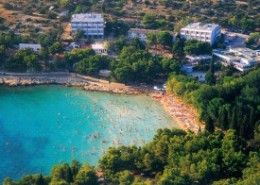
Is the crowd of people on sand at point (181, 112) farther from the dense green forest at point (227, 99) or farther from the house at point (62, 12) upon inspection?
the house at point (62, 12)

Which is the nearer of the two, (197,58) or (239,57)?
(239,57)

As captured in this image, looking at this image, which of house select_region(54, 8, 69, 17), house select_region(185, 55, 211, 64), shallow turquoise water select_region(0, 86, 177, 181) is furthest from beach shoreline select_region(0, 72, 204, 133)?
house select_region(54, 8, 69, 17)

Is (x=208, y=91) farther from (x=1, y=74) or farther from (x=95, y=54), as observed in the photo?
(x=1, y=74)

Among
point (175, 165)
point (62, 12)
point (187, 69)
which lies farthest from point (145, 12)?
point (175, 165)

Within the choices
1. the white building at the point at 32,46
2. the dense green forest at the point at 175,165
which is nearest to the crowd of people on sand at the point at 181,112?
the dense green forest at the point at 175,165

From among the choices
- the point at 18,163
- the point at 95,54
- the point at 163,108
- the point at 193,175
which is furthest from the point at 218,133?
the point at 95,54

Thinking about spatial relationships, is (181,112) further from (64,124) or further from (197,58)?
(64,124)

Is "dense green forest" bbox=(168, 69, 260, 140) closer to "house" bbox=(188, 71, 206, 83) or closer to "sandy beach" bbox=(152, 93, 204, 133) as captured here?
"sandy beach" bbox=(152, 93, 204, 133)
